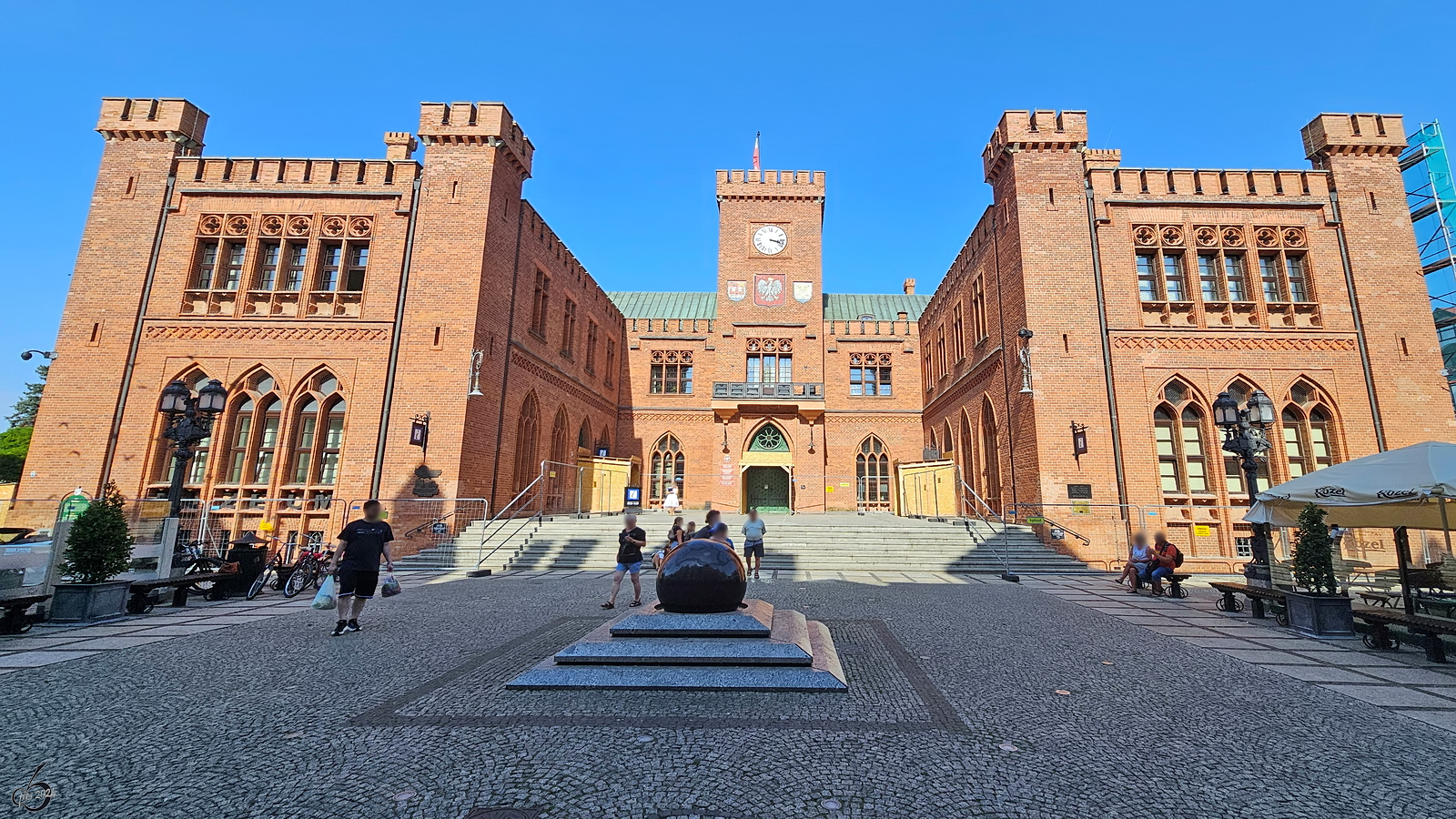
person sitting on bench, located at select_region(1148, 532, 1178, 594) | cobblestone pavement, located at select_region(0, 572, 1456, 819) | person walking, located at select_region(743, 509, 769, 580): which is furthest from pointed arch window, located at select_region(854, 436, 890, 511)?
cobblestone pavement, located at select_region(0, 572, 1456, 819)

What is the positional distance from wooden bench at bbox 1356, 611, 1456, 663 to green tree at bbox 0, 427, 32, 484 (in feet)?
168

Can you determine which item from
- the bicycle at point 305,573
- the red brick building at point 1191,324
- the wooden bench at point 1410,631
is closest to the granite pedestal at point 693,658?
the wooden bench at point 1410,631

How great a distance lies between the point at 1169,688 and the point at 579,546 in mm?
12551

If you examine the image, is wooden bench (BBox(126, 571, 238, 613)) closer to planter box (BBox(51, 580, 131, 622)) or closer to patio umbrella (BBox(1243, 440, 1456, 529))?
planter box (BBox(51, 580, 131, 622))

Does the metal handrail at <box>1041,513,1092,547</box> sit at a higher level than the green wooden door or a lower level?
lower

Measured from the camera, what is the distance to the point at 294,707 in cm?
427

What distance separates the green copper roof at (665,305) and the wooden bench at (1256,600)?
28007 mm

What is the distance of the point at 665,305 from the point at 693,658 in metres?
32.1

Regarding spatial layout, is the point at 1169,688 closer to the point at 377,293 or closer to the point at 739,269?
the point at 377,293

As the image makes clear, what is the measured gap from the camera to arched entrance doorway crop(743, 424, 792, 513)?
26.9 metres

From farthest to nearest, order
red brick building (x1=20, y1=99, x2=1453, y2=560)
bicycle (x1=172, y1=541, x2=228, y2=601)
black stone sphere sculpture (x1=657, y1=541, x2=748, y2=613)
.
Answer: red brick building (x1=20, y1=99, x2=1453, y2=560), bicycle (x1=172, y1=541, x2=228, y2=601), black stone sphere sculpture (x1=657, y1=541, x2=748, y2=613)

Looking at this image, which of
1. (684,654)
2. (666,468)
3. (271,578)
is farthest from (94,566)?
(666,468)

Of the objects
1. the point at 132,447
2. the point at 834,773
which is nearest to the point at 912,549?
the point at 834,773

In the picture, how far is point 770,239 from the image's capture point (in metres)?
28.5
